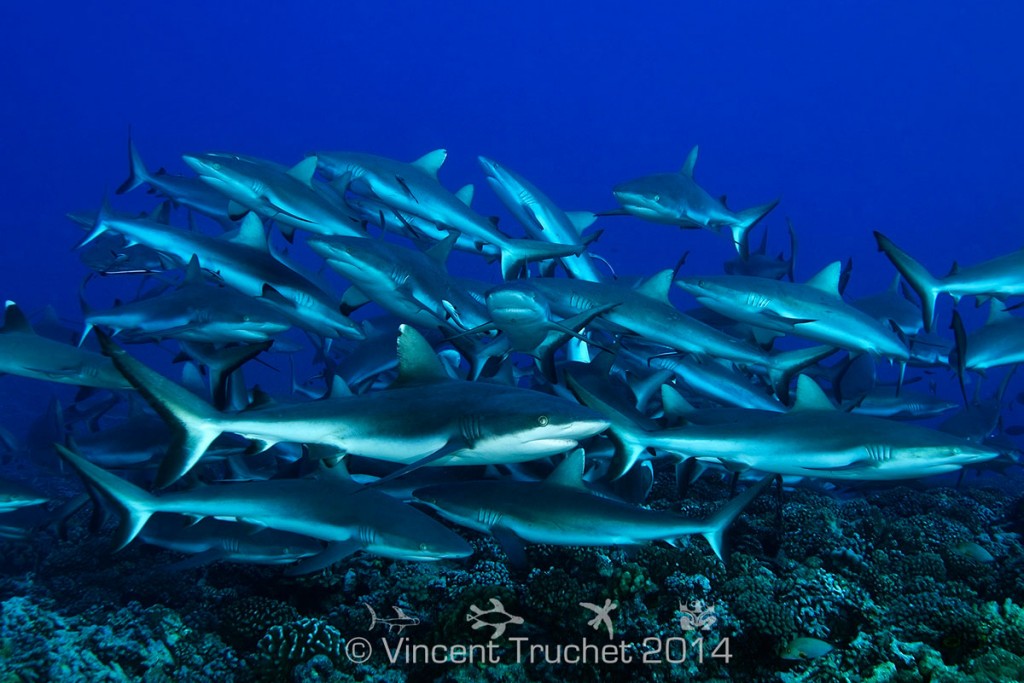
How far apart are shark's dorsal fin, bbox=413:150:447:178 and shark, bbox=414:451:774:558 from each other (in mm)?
4385

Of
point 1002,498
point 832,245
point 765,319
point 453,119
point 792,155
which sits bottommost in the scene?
point 1002,498

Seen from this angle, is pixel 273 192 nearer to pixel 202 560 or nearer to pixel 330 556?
pixel 202 560

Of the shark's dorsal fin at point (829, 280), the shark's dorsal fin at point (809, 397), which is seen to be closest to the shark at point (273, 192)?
the shark's dorsal fin at point (809, 397)

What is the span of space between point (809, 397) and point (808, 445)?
34.0 inches

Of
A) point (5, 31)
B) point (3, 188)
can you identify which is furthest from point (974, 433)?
point (5, 31)

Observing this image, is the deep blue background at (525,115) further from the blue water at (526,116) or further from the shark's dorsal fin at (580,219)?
the shark's dorsal fin at (580,219)

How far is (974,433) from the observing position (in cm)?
891

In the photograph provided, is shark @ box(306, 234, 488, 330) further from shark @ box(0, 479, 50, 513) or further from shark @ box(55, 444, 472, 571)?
shark @ box(0, 479, 50, 513)

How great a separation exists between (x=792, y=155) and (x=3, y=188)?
198 m

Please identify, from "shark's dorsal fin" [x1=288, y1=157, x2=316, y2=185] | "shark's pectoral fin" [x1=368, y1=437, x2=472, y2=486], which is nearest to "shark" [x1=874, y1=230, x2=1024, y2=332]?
"shark's pectoral fin" [x1=368, y1=437, x2=472, y2=486]

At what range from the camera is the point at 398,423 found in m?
3.45

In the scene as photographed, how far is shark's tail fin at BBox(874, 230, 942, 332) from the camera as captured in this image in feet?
16.1

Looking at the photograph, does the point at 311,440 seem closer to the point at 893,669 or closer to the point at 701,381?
the point at 893,669

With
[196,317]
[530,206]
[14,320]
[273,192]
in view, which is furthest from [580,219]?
[14,320]
